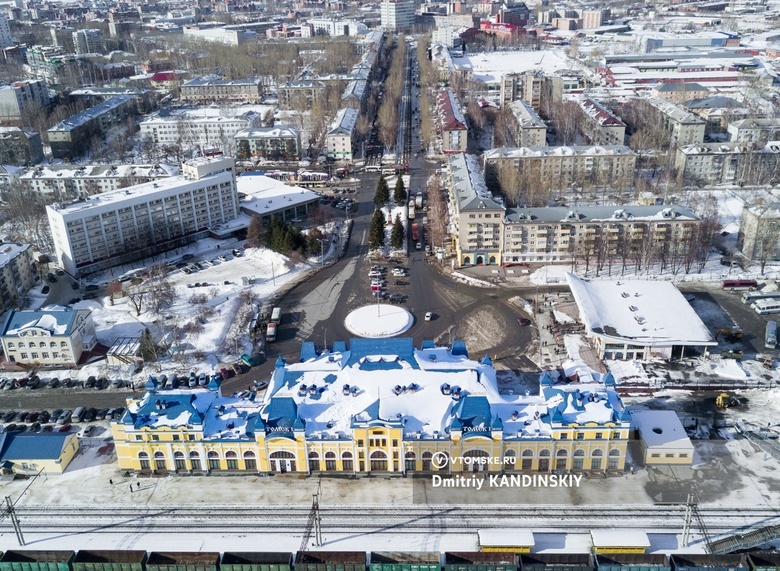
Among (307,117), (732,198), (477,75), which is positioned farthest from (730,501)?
(477,75)

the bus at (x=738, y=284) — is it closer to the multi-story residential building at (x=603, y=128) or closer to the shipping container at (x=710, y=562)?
the shipping container at (x=710, y=562)

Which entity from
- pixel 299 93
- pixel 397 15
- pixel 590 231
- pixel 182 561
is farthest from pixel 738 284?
pixel 397 15

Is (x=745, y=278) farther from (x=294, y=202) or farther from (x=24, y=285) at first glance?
(x=24, y=285)

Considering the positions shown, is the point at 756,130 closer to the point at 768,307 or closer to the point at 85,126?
the point at 768,307

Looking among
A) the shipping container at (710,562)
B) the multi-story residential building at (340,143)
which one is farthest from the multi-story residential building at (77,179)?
the shipping container at (710,562)

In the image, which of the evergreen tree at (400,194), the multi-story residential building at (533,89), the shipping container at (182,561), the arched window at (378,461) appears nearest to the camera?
the shipping container at (182,561)

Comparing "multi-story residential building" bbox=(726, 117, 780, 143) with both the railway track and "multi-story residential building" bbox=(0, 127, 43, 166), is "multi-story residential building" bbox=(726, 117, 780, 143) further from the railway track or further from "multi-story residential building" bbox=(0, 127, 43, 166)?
"multi-story residential building" bbox=(0, 127, 43, 166)
